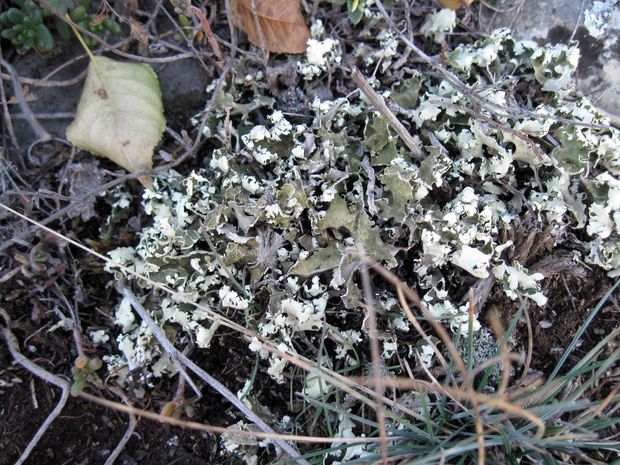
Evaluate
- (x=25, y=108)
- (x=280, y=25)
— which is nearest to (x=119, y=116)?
(x=25, y=108)

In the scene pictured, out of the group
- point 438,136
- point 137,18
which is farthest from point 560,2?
point 137,18

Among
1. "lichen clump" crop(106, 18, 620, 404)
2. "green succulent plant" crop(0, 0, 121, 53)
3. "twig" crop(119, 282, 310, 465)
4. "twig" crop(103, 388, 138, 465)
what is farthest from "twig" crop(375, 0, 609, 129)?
"twig" crop(103, 388, 138, 465)

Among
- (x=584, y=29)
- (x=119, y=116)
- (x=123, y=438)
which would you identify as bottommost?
(x=123, y=438)

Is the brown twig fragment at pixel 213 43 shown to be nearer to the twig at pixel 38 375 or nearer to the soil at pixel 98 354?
the soil at pixel 98 354

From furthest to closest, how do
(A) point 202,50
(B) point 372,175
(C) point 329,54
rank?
(A) point 202,50 → (C) point 329,54 → (B) point 372,175

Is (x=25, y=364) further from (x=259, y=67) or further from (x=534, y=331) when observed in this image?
(x=534, y=331)

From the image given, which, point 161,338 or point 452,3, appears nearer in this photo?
point 161,338

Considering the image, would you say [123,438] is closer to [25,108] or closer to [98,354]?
[98,354]
